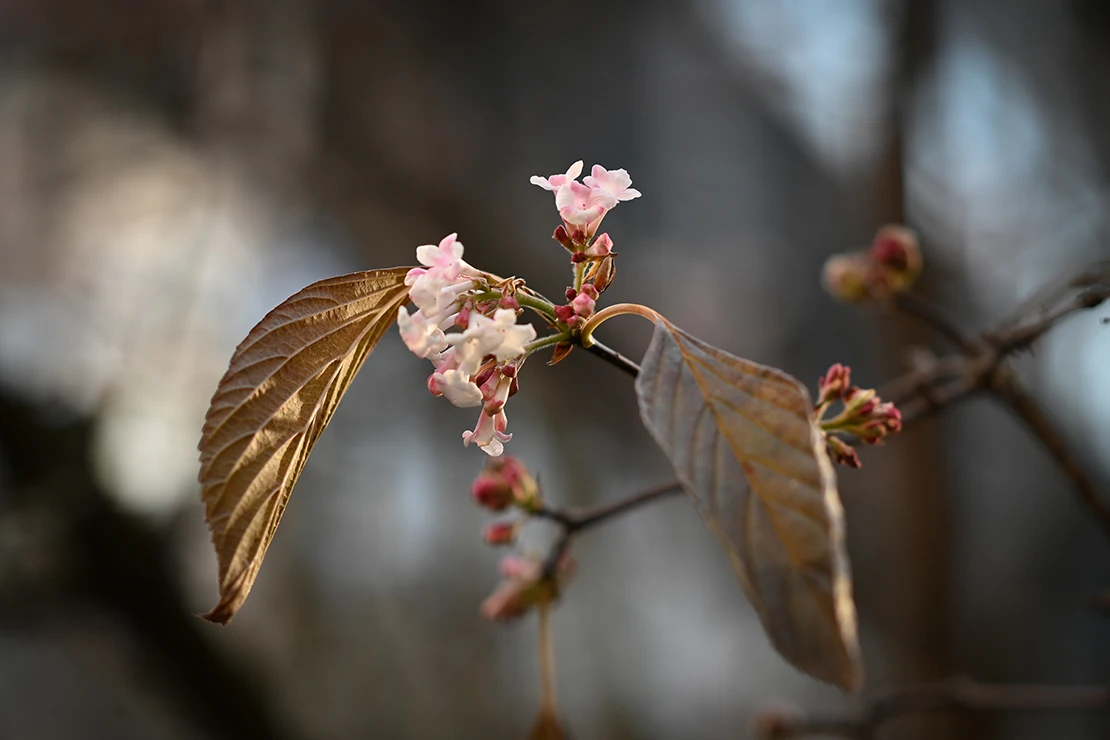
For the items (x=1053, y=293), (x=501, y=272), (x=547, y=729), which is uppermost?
(x=501, y=272)

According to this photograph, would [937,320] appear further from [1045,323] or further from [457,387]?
[457,387]

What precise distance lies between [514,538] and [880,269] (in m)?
0.34

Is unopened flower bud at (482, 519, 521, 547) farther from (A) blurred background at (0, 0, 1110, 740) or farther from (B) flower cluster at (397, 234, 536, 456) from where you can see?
(A) blurred background at (0, 0, 1110, 740)

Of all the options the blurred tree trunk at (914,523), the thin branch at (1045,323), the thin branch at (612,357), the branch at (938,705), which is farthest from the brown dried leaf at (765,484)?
the blurred tree trunk at (914,523)

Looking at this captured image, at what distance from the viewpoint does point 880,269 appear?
0.55m

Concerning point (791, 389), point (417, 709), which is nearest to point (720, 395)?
point (791, 389)

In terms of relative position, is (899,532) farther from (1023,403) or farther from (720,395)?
Result: (720,395)

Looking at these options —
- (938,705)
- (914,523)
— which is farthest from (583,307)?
(914,523)

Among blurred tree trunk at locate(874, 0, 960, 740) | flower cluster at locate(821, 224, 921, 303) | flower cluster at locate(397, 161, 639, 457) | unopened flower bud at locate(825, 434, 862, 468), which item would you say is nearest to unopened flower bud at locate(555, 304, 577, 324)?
flower cluster at locate(397, 161, 639, 457)

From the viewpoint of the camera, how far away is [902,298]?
0.56 metres

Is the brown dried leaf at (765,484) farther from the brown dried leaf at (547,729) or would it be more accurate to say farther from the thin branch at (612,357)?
the brown dried leaf at (547,729)

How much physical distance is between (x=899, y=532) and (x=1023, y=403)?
32.0 inches

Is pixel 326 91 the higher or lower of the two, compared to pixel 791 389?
higher

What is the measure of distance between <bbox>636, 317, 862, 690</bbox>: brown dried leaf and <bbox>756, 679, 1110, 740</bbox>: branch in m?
0.42
